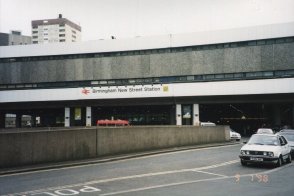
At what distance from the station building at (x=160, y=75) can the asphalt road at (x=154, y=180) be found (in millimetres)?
34794

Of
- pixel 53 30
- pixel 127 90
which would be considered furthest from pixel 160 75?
pixel 53 30

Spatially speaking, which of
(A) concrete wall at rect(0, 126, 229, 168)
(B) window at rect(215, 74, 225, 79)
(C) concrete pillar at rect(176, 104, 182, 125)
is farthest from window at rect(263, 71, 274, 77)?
(A) concrete wall at rect(0, 126, 229, 168)

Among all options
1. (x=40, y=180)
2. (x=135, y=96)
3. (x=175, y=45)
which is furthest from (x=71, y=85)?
(x=40, y=180)

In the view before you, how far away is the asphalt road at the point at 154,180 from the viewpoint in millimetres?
10773

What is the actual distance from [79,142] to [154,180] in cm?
650

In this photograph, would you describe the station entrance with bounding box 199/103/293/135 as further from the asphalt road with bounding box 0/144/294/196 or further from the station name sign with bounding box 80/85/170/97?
the asphalt road with bounding box 0/144/294/196

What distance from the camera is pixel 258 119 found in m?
65.4

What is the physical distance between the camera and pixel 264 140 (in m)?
18.0

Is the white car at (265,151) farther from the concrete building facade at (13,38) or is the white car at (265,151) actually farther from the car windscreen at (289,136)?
the concrete building facade at (13,38)

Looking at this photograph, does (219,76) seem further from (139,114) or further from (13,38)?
(13,38)

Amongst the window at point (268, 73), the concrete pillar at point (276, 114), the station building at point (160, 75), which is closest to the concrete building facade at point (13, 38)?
the station building at point (160, 75)

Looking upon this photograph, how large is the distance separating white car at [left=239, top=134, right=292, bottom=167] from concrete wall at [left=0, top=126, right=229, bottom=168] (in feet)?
23.1

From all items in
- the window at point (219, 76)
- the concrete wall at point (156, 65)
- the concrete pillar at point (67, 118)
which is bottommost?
the concrete pillar at point (67, 118)

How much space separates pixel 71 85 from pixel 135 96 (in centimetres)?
1143
